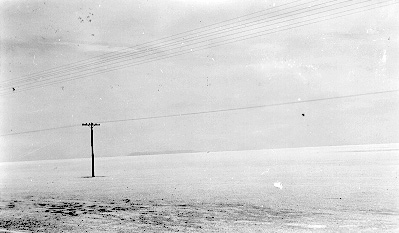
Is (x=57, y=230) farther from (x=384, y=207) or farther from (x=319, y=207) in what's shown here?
(x=384, y=207)

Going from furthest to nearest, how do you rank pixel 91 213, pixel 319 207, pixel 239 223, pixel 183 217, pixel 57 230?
pixel 319 207 < pixel 91 213 < pixel 183 217 < pixel 239 223 < pixel 57 230

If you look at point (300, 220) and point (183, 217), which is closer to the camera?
point (300, 220)

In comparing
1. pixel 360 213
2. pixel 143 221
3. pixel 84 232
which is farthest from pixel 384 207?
pixel 84 232

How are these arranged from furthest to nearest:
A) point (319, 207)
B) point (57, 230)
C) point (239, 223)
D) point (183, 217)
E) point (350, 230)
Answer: point (319, 207) → point (183, 217) → point (239, 223) → point (57, 230) → point (350, 230)

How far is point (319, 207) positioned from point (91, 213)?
13834mm

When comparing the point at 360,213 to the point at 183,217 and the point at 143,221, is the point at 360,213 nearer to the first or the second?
the point at 183,217

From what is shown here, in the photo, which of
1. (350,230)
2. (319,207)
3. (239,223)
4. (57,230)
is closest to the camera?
(350,230)

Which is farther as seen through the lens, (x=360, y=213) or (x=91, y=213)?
(x=91, y=213)

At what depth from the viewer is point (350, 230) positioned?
15766mm

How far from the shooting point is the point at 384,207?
75.9 ft

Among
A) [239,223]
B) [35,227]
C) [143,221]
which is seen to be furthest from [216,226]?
[35,227]

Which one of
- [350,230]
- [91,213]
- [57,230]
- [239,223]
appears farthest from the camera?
[91,213]

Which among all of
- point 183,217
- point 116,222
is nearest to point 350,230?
point 183,217

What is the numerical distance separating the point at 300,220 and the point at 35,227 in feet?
40.4
